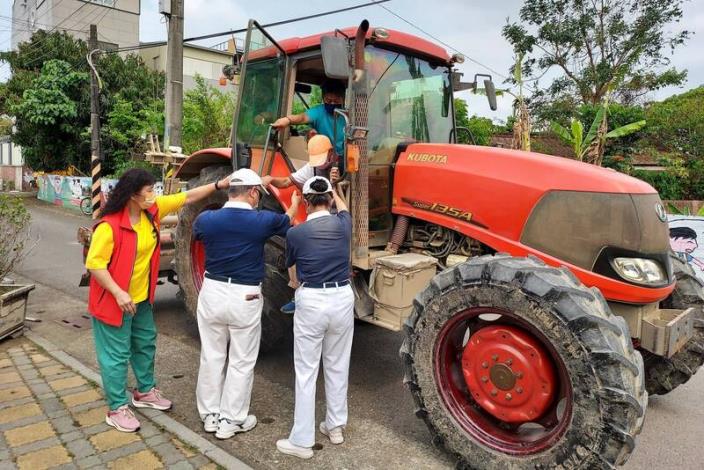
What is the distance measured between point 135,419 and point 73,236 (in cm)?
1165

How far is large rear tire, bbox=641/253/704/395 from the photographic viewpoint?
398cm

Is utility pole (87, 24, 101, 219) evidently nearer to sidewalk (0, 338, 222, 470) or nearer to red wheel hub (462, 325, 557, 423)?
sidewalk (0, 338, 222, 470)

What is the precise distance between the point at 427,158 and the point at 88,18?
3734cm

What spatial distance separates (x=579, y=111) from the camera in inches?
612

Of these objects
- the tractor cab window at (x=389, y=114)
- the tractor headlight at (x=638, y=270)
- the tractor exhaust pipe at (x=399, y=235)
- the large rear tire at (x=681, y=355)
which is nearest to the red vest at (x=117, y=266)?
the tractor cab window at (x=389, y=114)

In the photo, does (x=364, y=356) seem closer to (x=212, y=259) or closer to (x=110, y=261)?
(x=212, y=259)

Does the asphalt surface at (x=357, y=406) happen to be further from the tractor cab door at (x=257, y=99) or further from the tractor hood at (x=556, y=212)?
the tractor cab door at (x=257, y=99)

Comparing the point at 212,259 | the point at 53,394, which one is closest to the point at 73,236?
the point at 53,394

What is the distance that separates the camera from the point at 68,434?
11.4 ft

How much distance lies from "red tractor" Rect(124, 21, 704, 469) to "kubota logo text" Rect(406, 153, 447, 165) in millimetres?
11

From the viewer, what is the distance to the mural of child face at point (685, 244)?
26.3ft

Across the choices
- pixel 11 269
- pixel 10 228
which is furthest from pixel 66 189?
pixel 11 269

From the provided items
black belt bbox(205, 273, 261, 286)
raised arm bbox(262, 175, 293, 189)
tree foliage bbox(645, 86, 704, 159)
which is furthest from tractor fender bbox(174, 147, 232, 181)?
tree foliage bbox(645, 86, 704, 159)

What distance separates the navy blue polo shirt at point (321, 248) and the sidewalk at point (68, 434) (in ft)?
4.36
